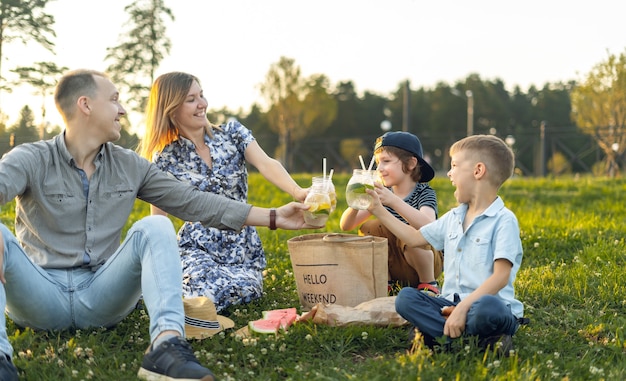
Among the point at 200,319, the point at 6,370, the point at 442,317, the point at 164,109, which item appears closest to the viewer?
the point at 6,370

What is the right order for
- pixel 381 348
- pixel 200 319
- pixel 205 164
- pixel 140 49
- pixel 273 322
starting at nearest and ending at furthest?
1. pixel 381 348
2. pixel 200 319
3. pixel 273 322
4. pixel 205 164
5. pixel 140 49

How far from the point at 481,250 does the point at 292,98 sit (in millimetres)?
41202

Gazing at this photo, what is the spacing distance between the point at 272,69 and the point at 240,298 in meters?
39.1

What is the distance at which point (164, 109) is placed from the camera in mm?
4801

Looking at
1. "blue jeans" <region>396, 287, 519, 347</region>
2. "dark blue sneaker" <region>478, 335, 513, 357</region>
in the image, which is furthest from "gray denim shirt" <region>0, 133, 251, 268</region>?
"dark blue sneaker" <region>478, 335, 513, 357</region>

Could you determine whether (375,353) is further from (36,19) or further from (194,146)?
(36,19)

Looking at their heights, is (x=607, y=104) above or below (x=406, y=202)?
above

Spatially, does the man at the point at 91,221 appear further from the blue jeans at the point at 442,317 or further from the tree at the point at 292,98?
the tree at the point at 292,98

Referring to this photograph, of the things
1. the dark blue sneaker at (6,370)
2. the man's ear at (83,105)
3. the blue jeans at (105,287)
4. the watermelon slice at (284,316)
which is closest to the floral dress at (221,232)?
Result: the watermelon slice at (284,316)

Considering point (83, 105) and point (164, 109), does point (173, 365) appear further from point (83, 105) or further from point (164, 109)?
point (164, 109)

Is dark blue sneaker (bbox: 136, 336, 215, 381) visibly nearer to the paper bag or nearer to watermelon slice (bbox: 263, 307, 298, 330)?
watermelon slice (bbox: 263, 307, 298, 330)

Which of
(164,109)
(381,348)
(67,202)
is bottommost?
(381,348)

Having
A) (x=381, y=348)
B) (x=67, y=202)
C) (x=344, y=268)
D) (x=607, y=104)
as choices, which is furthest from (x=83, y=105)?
(x=607, y=104)

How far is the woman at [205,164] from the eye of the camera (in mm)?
4758
